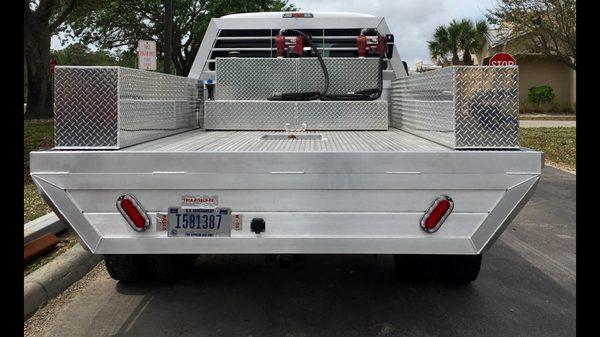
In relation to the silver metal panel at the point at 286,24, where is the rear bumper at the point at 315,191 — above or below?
below

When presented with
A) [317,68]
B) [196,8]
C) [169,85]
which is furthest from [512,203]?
[196,8]

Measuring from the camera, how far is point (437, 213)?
2.76 meters

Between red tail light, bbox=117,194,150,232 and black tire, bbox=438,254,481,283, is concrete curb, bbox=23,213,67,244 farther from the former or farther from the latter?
black tire, bbox=438,254,481,283

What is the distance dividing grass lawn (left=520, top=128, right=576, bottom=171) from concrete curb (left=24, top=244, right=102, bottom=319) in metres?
9.38

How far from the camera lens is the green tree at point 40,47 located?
19.4 m

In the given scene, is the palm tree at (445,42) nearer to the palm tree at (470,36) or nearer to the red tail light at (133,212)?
the palm tree at (470,36)

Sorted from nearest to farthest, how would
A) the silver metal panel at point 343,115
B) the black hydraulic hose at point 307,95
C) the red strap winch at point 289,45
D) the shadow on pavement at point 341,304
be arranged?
the shadow on pavement at point 341,304 < the silver metal panel at point 343,115 < the black hydraulic hose at point 307,95 < the red strap winch at point 289,45

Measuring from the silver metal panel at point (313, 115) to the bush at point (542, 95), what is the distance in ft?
91.5

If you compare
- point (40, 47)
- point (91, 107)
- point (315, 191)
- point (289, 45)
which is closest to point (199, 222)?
point (315, 191)

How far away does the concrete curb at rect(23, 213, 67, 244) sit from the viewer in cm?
488

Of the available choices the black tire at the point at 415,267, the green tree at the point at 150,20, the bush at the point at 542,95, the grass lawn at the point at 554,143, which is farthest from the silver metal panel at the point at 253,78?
the bush at the point at 542,95

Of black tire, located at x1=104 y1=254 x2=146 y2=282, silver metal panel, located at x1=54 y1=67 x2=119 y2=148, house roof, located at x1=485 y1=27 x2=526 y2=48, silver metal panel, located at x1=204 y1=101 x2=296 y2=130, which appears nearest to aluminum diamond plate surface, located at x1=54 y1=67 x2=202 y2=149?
silver metal panel, located at x1=54 y1=67 x2=119 y2=148

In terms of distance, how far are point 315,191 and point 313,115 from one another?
216cm

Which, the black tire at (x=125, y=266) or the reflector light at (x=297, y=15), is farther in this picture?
the reflector light at (x=297, y=15)
